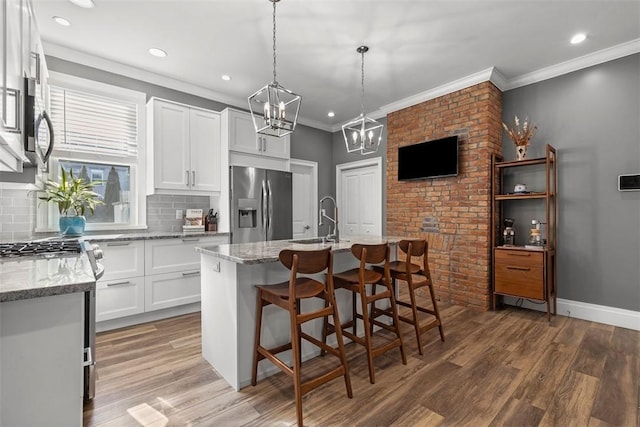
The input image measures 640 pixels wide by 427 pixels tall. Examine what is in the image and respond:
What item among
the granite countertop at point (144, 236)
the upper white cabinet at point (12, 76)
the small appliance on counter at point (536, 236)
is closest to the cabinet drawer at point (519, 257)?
the small appliance on counter at point (536, 236)

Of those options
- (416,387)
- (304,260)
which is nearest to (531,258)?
(416,387)

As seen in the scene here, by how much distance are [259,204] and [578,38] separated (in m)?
3.86

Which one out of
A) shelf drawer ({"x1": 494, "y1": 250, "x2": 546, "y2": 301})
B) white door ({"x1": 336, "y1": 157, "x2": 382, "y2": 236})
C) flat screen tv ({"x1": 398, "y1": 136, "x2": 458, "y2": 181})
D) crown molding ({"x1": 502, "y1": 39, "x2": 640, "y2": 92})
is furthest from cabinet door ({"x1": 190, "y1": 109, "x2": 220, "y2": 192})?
crown molding ({"x1": 502, "y1": 39, "x2": 640, "y2": 92})

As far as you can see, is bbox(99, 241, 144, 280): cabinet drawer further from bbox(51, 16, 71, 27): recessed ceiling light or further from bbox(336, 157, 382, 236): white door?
bbox(336, 157, 382, 236): white door

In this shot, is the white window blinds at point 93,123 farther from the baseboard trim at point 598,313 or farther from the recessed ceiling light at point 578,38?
the baseboard trim at point 598,313

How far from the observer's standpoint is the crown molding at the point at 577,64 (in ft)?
9.62

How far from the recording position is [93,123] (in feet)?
10.8

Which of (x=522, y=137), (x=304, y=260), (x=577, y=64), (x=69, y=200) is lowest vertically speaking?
(x=304, y=260)

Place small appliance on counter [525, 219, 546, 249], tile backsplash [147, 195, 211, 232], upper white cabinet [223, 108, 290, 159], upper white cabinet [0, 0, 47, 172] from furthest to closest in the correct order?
upper white cabinet [223, 108, 290, 159]
tile backsplash [147, 195, 211, 232]
small appliance on counter [525, 219, 546, 249]
upper white cabinet [0, 0, 47, 172]

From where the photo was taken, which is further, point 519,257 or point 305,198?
point 305,198

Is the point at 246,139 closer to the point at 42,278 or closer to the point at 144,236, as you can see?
the point at 144,236

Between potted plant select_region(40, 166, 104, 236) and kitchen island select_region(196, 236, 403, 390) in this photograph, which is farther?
potted plant select_region(40, 166, 104, 236)

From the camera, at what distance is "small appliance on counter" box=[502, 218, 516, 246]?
11.6ft

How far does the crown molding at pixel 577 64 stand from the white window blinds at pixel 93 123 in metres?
4.68
